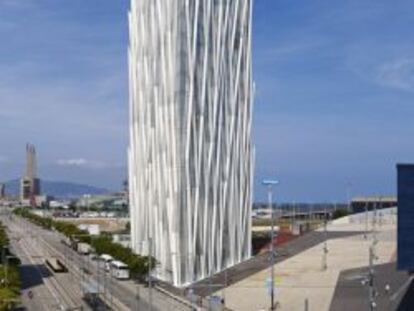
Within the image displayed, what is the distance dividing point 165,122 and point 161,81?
5.49 metres

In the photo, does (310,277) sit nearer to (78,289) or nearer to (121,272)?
(78,289)

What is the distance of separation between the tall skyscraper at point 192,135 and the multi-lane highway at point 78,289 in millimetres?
5821

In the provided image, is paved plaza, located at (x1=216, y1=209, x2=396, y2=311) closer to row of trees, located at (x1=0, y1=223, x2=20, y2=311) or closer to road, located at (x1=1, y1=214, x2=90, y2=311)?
road, located at (x1=1, y1=214, x2=90, y2=311)

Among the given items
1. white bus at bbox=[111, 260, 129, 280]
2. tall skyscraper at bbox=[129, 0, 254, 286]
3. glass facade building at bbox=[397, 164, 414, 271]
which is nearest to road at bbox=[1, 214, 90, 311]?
white bus at bbox=[111, 260, 129, 280]

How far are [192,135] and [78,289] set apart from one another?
19720 mm

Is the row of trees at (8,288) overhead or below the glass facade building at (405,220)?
below

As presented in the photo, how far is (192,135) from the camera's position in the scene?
92875 mm

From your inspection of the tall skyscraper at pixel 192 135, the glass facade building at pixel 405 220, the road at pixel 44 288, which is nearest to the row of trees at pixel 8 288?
the road at pixel 44 288

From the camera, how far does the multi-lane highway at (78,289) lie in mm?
77312

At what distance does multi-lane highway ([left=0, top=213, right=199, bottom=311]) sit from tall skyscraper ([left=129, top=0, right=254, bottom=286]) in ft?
19.1

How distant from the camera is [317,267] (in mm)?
94438

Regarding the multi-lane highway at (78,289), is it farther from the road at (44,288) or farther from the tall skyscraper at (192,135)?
the tall skyscraper at (192,135)

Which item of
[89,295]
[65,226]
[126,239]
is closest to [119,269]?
[89,295]

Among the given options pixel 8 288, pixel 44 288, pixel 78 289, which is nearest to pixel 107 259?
pixel 78 289
